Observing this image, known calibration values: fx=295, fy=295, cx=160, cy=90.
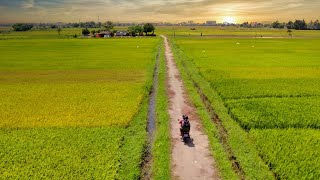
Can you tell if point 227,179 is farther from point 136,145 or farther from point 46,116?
point 46,116

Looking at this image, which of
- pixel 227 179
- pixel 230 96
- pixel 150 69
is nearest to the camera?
pixel 227 179

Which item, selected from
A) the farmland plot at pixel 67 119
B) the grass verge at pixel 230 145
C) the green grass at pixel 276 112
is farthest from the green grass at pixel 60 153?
the green grass at pixel 276 112

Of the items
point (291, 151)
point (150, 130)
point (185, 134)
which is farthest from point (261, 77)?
point (185, 134)

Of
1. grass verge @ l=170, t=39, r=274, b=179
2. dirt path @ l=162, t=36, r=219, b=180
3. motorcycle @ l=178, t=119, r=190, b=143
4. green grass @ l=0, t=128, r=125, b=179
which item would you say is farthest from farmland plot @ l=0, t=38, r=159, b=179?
grass verge @ l=170, t=39, r=274, b=179

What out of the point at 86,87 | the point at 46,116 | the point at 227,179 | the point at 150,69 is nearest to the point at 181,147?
the point at 227,179

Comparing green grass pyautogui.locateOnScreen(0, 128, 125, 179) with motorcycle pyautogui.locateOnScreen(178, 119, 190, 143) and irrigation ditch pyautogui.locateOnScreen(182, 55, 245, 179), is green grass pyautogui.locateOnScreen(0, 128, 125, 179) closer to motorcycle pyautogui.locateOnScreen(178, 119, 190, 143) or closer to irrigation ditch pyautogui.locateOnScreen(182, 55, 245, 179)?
motorcycle pyautogui.locateOnScreen(178, 119, 190, 143)

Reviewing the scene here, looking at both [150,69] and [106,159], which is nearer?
[106,159]

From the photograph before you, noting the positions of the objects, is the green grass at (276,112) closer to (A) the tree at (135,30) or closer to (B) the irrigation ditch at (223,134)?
(B) the irrigation ditch at (223,134)

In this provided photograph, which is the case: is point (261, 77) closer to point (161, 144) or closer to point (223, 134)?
point (223, 134)
